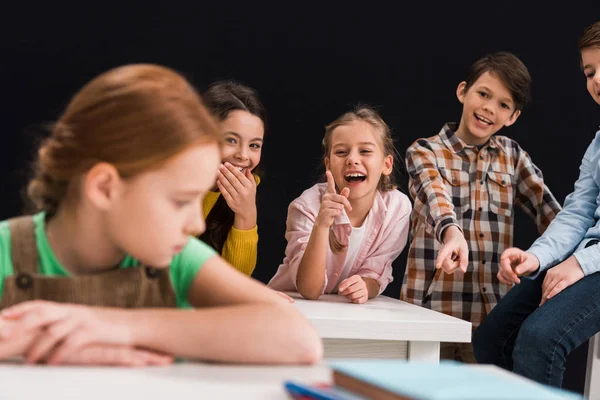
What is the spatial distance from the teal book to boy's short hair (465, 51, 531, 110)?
1866 mm

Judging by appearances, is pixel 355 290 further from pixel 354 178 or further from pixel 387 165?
pixel 387 165

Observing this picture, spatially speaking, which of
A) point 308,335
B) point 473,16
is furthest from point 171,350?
point 473,16

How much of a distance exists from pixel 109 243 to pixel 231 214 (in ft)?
4.32

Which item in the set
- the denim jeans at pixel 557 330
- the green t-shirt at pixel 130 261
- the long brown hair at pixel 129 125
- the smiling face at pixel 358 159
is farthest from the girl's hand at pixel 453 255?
the long brown hair at pixel 129 125

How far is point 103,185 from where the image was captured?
942 millimetres

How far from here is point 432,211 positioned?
7.36ft

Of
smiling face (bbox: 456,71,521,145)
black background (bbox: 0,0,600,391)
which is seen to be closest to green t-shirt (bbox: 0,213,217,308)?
smiling face (bbox: 456,71,521,145)

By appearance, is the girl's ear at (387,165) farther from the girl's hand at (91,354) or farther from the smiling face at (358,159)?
the girl's hand at (91,354)

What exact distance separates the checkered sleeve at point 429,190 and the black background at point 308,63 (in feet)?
2.17

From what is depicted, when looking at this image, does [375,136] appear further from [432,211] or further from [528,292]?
[528,292]

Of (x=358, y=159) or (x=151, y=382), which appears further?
(x=358, y=159)

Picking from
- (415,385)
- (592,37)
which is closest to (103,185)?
(415,385)

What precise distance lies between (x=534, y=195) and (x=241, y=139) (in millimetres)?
939

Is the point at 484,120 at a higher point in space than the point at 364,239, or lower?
higher
